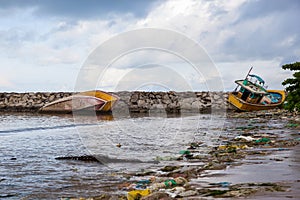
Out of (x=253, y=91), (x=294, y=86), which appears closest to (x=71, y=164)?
(x=294, y=86)

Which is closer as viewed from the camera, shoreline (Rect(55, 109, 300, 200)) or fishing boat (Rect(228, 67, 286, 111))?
shoreline (Rect(55, 109, 300, 200))

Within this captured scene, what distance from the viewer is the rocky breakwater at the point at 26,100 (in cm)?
4225

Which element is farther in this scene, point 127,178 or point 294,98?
point 294,98

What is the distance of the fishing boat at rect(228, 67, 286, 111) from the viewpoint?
31.3 metres

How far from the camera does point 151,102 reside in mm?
40844

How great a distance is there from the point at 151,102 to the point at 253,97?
12.3 metres

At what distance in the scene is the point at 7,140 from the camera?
47.8ft

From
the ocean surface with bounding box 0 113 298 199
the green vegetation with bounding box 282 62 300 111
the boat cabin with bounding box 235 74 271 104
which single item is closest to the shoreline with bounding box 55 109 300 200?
→ the ocean surface with bounding box 0 113 298 199

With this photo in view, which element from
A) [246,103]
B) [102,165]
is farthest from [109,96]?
[102,165]

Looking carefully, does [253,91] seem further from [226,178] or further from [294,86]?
[226,178]

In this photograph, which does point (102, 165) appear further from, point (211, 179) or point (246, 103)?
point (246, 103)

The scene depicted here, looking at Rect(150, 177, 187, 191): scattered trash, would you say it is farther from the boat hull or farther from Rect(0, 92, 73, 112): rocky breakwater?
Rect(0, 92, 73, 112): rocky breakwater

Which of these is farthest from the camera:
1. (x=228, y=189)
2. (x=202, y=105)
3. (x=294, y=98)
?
(x=202, y=105)

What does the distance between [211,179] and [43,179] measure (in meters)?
3.13
